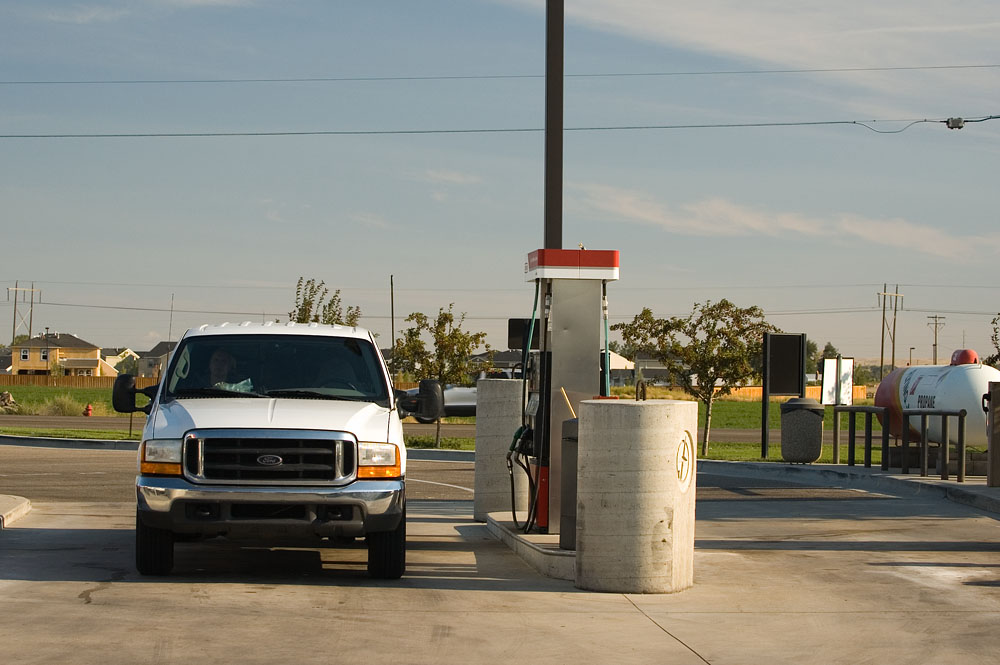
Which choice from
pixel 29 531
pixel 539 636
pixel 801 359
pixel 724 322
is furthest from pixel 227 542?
pixel 724 322

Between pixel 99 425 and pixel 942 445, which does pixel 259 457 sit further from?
pixel 99 425

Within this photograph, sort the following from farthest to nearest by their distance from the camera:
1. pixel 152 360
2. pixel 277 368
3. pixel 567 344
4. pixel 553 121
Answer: pixel 152 360
pixel 553 121
pixel 567 344
pixel 277 368

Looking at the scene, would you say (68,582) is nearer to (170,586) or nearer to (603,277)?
(170,586)

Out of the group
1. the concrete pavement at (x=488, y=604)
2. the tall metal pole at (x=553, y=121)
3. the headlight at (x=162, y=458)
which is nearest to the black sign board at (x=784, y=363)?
the concrete pavement at (x=488, y=604)

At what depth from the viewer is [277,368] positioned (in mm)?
10695

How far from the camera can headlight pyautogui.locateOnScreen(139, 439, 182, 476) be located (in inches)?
367

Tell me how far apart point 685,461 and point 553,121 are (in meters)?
4.90

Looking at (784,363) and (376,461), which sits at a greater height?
(784,363)

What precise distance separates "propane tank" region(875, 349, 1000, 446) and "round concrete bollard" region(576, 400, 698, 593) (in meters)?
13.4

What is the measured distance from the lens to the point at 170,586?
9359 millimetres

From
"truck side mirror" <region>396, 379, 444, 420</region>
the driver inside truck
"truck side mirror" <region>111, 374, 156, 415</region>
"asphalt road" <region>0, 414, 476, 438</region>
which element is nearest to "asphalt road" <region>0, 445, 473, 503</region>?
"truck side mirror" <region>111, 374, 156, 415</region>

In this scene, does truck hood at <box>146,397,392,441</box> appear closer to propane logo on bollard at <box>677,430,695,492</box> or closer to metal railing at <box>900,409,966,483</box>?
propane logo on bollard at <box>677,430,695,492</box>

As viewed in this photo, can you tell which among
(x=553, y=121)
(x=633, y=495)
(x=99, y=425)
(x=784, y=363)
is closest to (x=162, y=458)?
(x=633, y=495)

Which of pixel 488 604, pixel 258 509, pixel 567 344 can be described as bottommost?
pixel 488 604
